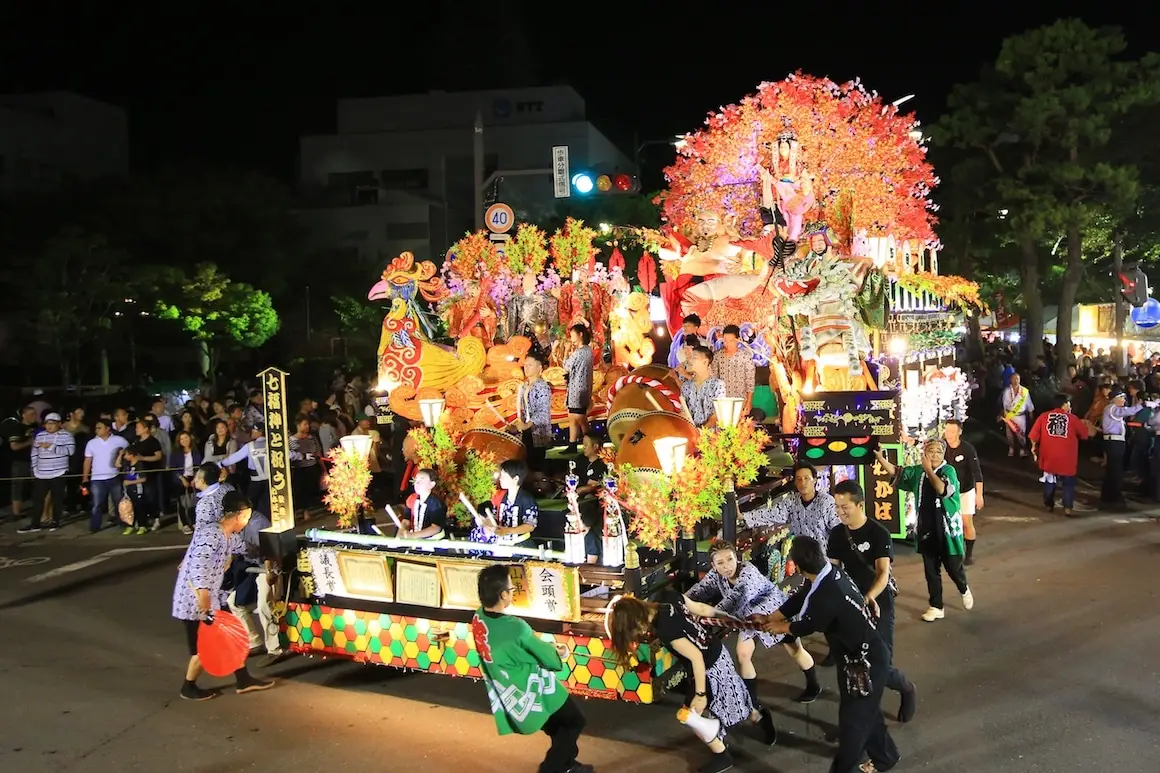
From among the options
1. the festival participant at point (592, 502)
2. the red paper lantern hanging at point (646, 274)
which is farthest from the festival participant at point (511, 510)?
the red paper lantern hanging at point (646, 274)

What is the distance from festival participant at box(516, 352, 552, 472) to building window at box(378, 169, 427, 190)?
31211mm

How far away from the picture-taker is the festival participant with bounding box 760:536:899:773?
5151mm

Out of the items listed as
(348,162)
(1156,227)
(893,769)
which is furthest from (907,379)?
(348,162)

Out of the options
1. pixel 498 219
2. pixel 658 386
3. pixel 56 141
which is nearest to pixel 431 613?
pixel 658 386

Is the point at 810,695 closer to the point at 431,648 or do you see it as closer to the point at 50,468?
the point at 431,648

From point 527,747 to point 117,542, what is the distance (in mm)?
8726

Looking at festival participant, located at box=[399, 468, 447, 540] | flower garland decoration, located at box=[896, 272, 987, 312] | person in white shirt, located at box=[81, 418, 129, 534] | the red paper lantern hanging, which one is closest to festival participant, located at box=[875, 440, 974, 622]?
festival participant, located at box=[399, 468, 447, 540]

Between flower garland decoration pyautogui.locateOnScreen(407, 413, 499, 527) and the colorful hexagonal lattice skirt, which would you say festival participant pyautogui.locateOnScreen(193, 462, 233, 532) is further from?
flower garland decoration pyautogui.locateOnScreen(407, 413, 499, 527)

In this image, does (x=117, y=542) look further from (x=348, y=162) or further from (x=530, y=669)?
(x=348, y=162)

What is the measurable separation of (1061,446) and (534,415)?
6968 millimetres

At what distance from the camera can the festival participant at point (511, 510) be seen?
7.78 m

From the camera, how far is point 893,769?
220 inches

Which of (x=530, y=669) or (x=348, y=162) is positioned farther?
(x=348, y=162)

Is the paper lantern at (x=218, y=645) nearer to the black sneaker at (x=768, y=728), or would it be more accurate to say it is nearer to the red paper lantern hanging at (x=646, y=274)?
the black sneaker at (x=768, y=728)
